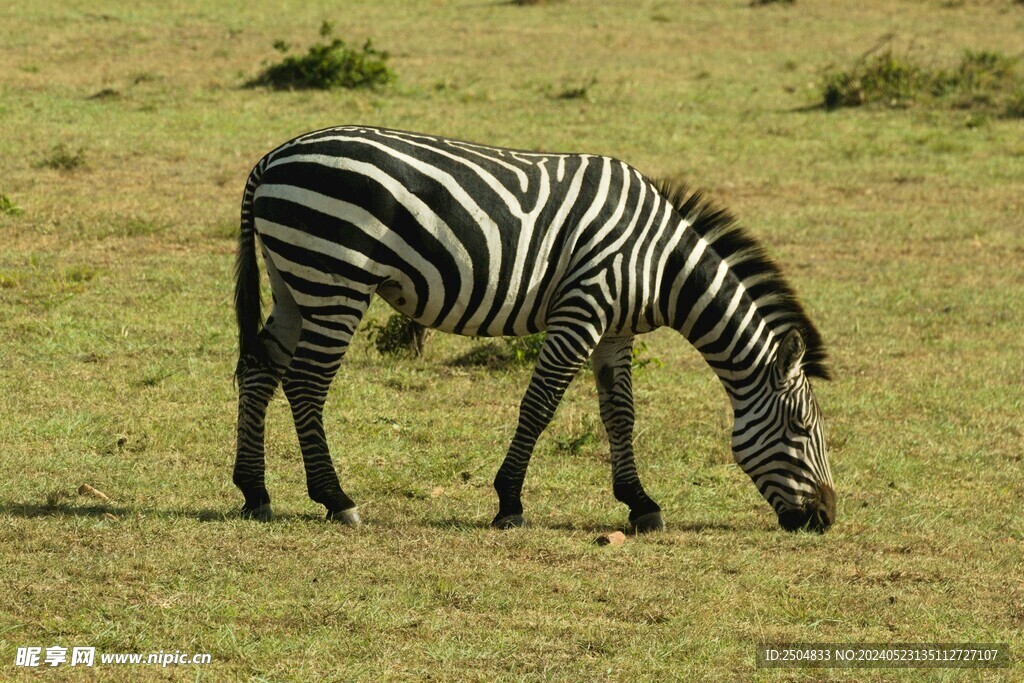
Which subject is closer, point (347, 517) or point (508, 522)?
point (347, 517)

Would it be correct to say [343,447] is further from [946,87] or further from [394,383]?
[946,87]

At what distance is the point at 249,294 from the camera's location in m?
7.03

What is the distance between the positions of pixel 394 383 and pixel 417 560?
3.63 m

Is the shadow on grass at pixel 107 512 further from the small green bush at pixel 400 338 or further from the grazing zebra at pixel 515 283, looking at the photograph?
the small green bush at pixel 400 338

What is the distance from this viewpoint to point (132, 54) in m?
21.7

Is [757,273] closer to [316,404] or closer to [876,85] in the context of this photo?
[316,404]

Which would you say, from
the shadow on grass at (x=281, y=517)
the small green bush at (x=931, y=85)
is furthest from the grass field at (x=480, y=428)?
the small green bush at (x=931, y=85)

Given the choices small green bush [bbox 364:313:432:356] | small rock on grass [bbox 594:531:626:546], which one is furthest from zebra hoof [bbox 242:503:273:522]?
small green bush [bbox 364:313:432:356]

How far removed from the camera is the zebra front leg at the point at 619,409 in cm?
754

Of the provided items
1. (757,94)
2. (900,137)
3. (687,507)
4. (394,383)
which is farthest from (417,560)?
(757,94)

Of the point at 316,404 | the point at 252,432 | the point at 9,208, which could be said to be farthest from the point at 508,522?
the point at 9,208

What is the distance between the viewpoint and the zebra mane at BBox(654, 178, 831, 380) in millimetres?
7383

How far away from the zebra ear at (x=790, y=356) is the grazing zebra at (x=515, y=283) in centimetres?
1

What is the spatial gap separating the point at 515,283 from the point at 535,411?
0.70 metres
